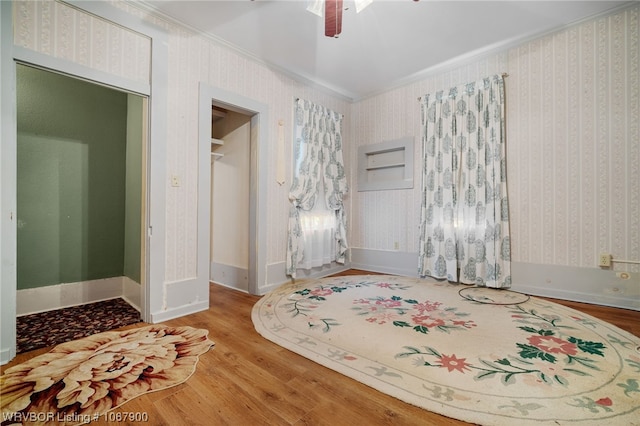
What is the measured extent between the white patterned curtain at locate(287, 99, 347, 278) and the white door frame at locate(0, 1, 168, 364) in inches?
62.3

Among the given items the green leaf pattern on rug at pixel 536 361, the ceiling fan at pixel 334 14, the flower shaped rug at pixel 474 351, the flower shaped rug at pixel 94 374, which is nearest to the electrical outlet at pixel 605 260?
the flower shaped rug at pixel 474 351

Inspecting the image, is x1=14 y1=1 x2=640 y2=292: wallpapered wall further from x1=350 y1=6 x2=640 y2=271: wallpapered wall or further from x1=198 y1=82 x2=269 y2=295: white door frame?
x1=198 y1=82 x2=269 y2=295: white door frame

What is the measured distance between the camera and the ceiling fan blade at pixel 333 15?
72.7 inches

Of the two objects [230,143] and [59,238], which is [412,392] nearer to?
[230,143]

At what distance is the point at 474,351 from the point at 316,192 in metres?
2.68

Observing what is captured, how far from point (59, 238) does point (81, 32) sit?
6.92 ft

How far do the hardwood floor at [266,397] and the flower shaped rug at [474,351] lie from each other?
0.09 meters

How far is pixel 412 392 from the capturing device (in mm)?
1386

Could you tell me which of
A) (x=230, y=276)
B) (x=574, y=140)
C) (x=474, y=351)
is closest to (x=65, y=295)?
(x=230, y=276)

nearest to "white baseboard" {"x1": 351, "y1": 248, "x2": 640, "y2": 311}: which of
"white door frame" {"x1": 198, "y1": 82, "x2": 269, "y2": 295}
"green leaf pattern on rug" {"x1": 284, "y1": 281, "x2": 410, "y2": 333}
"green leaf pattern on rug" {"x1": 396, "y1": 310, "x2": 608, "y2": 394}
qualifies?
"green leaf pattern on rug" {"x1": 396, "y1": 310, "x2": 608, "y2": 394}

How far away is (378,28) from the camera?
2838 mm

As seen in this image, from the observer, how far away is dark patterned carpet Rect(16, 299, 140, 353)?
2045 millimetres

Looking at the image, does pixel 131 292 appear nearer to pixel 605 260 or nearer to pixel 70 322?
pixel 70 322

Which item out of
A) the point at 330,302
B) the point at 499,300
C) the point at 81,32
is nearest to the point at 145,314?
the point at 330,302
